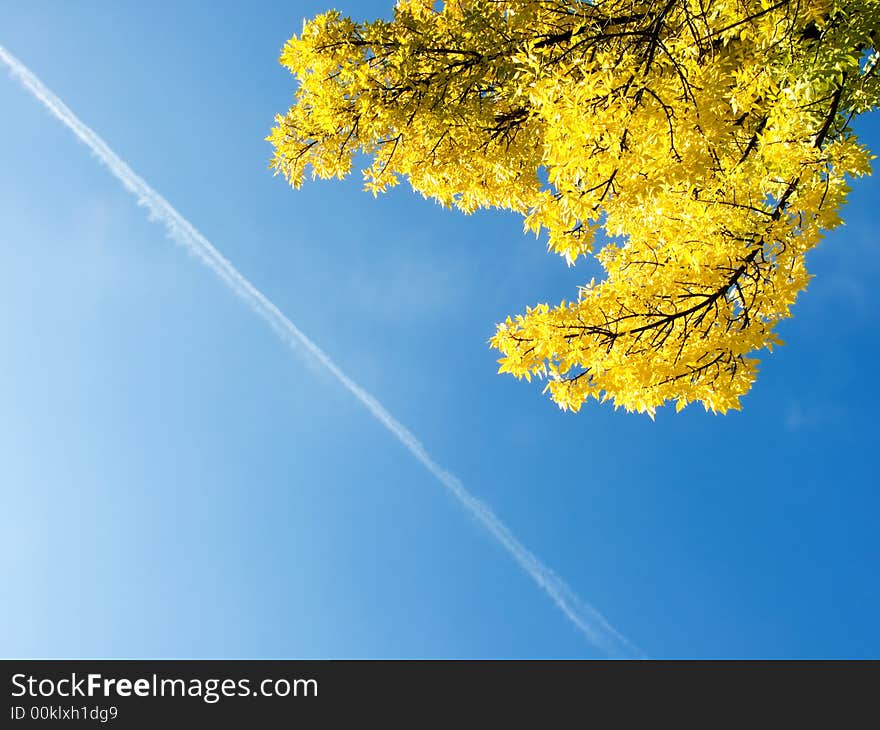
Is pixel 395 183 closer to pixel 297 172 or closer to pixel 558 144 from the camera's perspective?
pixel 297 172

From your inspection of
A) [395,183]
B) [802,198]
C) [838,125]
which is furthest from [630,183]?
[395,183]

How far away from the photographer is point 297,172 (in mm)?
6496

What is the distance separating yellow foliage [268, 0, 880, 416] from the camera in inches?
157

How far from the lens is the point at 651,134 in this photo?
409 centimetres

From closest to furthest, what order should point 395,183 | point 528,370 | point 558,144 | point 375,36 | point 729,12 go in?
point 558,144
point 729,12
point 528,370
point 375,36
point 395,183

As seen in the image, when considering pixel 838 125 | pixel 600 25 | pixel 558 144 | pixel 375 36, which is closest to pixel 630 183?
pixel 558 144

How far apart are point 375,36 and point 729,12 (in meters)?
3.05

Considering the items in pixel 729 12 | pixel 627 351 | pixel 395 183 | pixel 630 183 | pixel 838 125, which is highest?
pixel 395 183

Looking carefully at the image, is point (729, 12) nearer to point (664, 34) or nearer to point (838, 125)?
point (664, 34)

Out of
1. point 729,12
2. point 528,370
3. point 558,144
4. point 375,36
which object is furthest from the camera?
point 375,36

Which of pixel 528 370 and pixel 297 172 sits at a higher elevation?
pixel 297 172

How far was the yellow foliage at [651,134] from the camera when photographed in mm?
3996

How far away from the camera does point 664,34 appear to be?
16.7ft

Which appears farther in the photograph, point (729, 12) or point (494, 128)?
point (494, 128)
